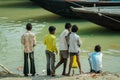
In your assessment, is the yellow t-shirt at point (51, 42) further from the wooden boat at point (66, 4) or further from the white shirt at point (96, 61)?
the wooden boat at point (66, 4)

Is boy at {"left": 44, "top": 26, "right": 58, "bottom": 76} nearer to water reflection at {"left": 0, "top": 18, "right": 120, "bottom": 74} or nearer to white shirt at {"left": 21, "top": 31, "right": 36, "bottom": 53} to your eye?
white shirt at {"left": 21, "top": 31, "right": 36, "bottom": 53}

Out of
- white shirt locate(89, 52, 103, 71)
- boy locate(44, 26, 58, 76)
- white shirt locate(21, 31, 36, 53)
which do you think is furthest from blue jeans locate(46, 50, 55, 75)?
white shirt locate(89, 52, 103, 71)

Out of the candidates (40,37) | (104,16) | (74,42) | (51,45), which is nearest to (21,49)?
(40,37)

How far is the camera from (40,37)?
572 inches

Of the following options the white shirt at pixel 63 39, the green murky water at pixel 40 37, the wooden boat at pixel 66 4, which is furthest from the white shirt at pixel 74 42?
the wooden boat at pixel 66 4

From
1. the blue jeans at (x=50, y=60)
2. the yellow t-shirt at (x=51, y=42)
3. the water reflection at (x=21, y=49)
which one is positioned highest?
the yellow t-shirt at (x=51, y=42)

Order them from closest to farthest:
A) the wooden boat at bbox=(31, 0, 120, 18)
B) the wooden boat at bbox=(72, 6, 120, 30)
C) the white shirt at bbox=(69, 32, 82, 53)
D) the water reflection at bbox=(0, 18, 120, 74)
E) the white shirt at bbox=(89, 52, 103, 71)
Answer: the white shirt at bbox=(69, 32, 82, 53)
the white shirt at bbox=(89, 52, 103, 71)
the water reflection at bbox=(0, 18, 120, 74)
the wooden boat at bbox=(72, 6, 120, 30)
the wooden boat at bbox=(31, 0, 120, 18)

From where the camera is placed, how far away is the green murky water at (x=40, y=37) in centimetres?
1070

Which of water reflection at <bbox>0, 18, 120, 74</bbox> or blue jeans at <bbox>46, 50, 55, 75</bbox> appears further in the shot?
water reflection at <bbox>0, 18, 120, 74</bbox>

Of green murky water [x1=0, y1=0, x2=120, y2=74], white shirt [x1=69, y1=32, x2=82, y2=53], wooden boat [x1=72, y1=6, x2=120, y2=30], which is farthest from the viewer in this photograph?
wooden boat [x1=72, y1=6, x2=120, y2=30]

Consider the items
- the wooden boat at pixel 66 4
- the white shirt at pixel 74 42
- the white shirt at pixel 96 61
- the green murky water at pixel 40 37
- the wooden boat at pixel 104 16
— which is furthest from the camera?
the wooden boat at pixel 66 4

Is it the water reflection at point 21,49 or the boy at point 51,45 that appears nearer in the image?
the boy at point 51,45

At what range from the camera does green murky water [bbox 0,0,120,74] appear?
10.7m

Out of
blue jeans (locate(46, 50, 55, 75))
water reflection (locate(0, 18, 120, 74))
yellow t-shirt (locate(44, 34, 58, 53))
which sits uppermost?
yellow t-shirt (locate(44, 34, 58, 53))
